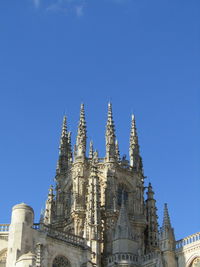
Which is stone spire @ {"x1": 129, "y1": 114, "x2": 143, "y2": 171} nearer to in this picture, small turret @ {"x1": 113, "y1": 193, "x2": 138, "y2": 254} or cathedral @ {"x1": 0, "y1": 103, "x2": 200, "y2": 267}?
cathedral @ {"x1": 0, "y1": 103, "x2": 200, "y2": 267}

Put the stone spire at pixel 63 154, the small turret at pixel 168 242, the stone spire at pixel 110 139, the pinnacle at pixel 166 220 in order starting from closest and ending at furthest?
1. the small turret at pixel 168 242
2. the pinnacle at pixel 166 220
3. the stone spire at pixel 110 139
4. the stone spire at pixel 63 154

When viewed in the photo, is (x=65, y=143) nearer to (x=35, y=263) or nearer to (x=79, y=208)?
(x=79, y=208)

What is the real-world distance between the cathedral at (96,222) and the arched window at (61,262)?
0.25 ft

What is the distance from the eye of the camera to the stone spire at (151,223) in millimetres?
57094

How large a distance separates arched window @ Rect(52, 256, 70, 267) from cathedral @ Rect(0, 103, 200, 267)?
3.0 inches

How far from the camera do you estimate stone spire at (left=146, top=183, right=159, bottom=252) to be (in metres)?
57.1

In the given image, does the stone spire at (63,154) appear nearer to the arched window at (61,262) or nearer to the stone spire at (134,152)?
the stone spire at (134,152)

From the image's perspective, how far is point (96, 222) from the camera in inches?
1994

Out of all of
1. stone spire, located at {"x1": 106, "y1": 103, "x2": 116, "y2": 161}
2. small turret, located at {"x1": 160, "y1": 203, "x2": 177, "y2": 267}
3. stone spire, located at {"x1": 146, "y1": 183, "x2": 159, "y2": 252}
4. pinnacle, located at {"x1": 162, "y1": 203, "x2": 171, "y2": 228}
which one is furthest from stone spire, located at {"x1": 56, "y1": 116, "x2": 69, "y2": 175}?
small turret, located at {"x1": 160, "y1": 203, "x2": 177, "y2": 267}

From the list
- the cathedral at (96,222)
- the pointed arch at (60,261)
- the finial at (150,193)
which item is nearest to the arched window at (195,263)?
the cathedral at (96,222)

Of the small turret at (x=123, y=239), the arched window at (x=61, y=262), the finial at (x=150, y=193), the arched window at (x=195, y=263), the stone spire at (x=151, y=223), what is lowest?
the arched window at (x=195, y=263)

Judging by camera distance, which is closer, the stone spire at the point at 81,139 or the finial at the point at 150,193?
the stone spire at the point at 81,139

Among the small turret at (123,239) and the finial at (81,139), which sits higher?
the finial at (81,139)

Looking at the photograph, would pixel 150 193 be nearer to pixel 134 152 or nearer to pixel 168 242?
pixel 134 152
